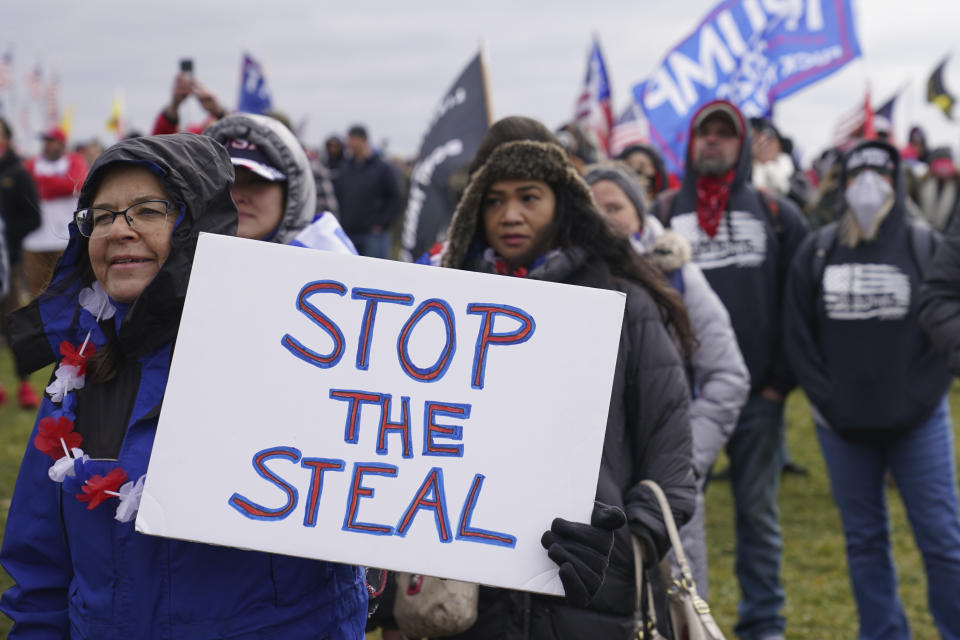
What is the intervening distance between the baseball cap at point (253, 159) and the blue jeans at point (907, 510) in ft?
8.63

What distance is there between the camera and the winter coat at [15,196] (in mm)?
8156

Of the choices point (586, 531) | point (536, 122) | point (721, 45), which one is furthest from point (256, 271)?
point (721, 45)

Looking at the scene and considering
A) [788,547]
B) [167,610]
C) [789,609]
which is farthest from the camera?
[788,547]

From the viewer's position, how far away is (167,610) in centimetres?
178

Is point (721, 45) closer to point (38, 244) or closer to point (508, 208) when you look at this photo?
point (508, 208)

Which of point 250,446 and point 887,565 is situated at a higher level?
point 250,446

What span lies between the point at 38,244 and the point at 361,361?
8728 millimetres

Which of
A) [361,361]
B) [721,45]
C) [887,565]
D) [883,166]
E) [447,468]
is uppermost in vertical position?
[721,45]

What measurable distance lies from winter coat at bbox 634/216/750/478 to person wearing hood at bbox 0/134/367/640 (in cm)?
187

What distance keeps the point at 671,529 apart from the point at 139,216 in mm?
1389

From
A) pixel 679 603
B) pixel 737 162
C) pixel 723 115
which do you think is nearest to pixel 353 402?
pixel 679 603

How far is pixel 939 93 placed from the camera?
14.0m

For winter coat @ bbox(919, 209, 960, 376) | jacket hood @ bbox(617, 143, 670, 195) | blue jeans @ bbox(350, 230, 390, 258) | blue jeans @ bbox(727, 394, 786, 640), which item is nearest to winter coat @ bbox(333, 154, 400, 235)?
blue jeans @ bbox(350, 230, 390, 258)

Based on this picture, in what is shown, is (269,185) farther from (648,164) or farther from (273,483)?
(648,164)
